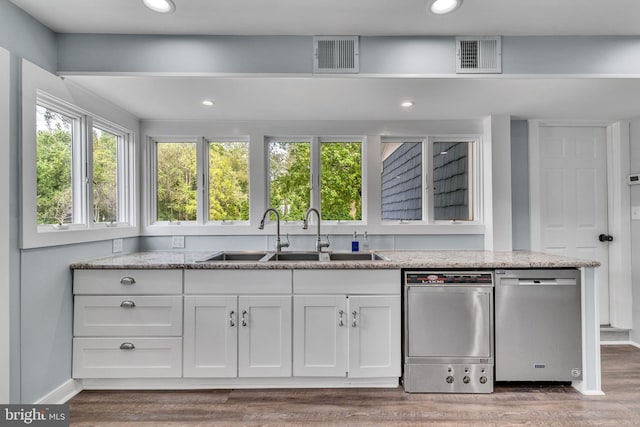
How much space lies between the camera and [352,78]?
2260mm

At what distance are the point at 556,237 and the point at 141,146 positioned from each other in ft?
13.1

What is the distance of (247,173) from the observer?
3.29m

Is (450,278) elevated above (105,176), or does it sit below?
below

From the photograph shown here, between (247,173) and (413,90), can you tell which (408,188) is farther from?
(247,173)

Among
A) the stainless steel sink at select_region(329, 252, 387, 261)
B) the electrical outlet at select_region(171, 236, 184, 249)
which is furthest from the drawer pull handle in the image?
the electrical outlet at select_region(171, 236, 184, 249)

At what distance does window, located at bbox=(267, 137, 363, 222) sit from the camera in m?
3.29

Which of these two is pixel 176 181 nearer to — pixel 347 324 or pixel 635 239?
pixel 347 324

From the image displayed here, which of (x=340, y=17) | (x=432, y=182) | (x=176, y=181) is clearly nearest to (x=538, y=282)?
(x=432, y=182)

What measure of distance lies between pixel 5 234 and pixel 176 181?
5.17 ft

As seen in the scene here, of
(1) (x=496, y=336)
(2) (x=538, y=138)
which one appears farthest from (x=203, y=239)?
(2) (x=538, y=138)

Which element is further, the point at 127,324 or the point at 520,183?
the point at 520,183

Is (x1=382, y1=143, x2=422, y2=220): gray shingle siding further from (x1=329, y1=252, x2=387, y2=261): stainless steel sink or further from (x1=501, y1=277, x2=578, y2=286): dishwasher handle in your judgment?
(x1=501, y1=277, x2=578, y2=286): dishwasher handle

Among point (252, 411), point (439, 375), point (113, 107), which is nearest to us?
point (252, 411)

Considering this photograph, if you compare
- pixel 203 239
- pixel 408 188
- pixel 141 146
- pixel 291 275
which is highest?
pixel 141 146
